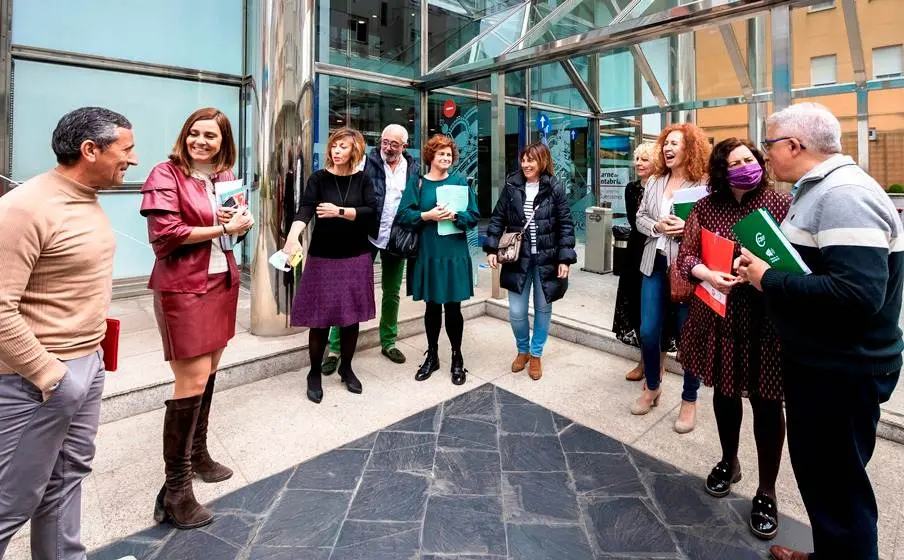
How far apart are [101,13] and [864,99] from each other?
8596mm

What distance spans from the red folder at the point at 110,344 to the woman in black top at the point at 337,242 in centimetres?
160

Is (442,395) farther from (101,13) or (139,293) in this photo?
(101,13)

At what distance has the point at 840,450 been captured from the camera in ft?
5.34

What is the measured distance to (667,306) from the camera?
3141 mm

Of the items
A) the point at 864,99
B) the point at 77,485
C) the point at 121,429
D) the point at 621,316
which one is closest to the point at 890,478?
the point at 621,316

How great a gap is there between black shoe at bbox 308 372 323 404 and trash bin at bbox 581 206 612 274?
5039mm

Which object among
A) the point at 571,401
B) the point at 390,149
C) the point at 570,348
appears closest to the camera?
the point at 571,401

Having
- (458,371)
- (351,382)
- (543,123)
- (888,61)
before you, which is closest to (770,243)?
(458,371)

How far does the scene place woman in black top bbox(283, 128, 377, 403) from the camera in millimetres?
3258

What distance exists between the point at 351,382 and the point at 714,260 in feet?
8.33

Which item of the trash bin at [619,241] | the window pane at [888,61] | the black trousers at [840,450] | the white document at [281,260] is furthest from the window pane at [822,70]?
the white document at [281,260]

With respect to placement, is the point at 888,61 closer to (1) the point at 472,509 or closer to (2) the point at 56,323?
(1) the point at 472,509

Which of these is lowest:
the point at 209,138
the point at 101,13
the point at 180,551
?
the point at 180,551

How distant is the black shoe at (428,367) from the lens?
3.83m
